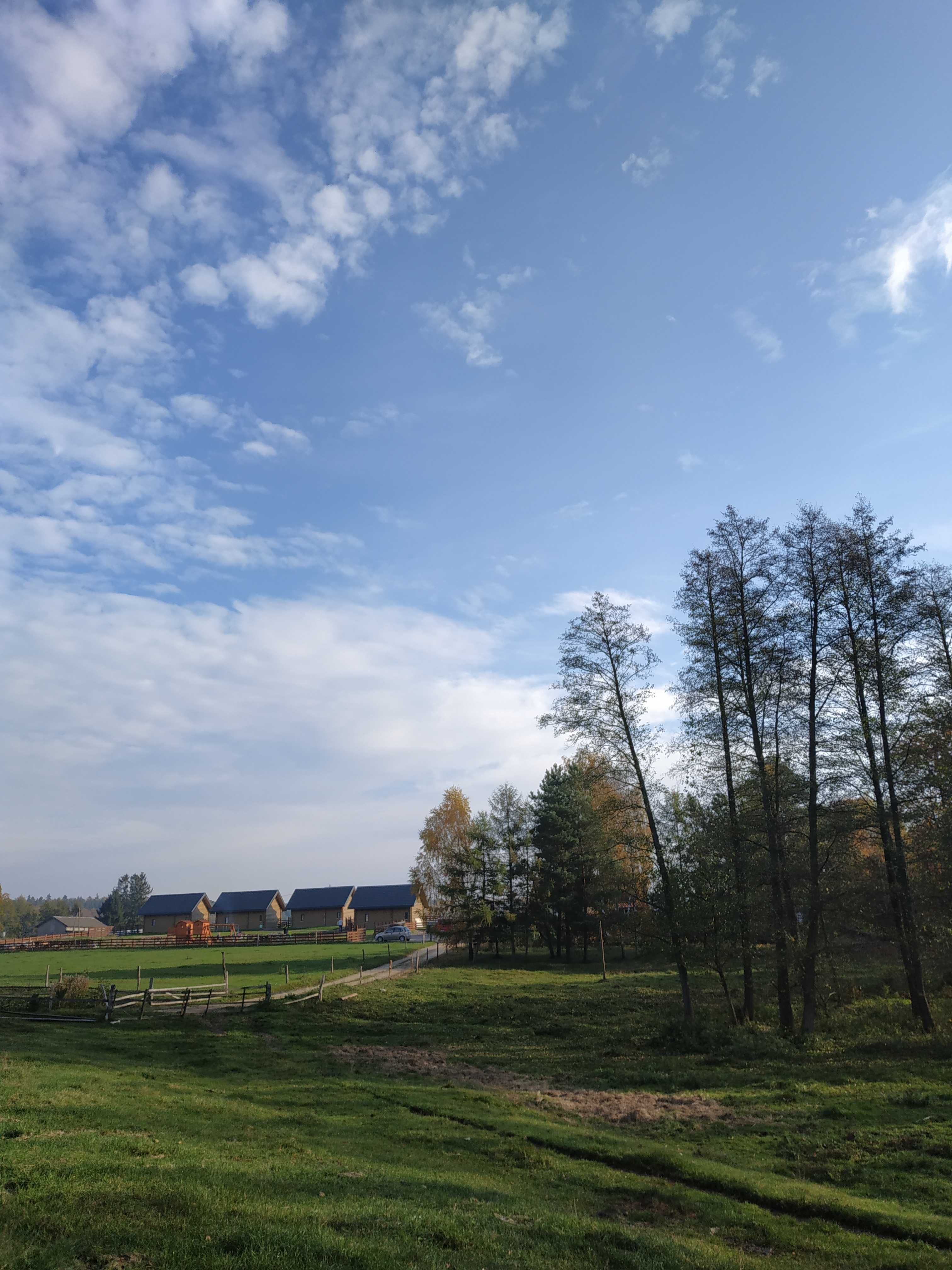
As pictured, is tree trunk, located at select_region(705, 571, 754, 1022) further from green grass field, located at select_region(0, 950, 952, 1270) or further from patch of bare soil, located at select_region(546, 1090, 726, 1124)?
patch of bare soil, located at select_region(546, 1090, 726, 1124)

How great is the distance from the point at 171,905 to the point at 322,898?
930 inches

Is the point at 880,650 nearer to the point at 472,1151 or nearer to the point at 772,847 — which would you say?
the point at 772,847

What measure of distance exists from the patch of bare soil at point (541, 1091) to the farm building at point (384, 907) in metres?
93.3

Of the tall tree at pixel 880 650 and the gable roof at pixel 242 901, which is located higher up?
the tall tree at pixel 880 650

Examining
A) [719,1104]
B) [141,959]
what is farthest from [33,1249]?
[141,959]

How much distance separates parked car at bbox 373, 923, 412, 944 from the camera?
3142 inches

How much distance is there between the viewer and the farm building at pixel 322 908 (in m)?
115

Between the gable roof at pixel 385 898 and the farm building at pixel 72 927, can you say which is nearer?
the gable roof at pixel 385 898

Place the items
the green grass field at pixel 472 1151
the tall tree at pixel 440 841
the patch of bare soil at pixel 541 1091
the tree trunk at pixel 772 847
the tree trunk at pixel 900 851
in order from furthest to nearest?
the tall tree at pixel 440 841, the tree trunk at pixel 772 847, the tree trunk at pixel 900 851, the patch of bare soil at pixel 541 1091, the green grass field at pixel 472 1151

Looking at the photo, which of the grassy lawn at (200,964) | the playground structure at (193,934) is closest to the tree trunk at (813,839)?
the grassy lawn at (200,964)

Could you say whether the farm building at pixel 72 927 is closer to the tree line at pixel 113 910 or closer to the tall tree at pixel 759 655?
the tree line at pixel 113 910

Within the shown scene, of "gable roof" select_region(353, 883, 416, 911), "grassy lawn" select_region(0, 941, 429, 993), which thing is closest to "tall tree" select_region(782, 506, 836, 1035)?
"grassy lawn" select_region(0, 941, 429, 993)

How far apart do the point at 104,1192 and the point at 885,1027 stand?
86.6ft

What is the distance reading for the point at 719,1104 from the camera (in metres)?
18.0
